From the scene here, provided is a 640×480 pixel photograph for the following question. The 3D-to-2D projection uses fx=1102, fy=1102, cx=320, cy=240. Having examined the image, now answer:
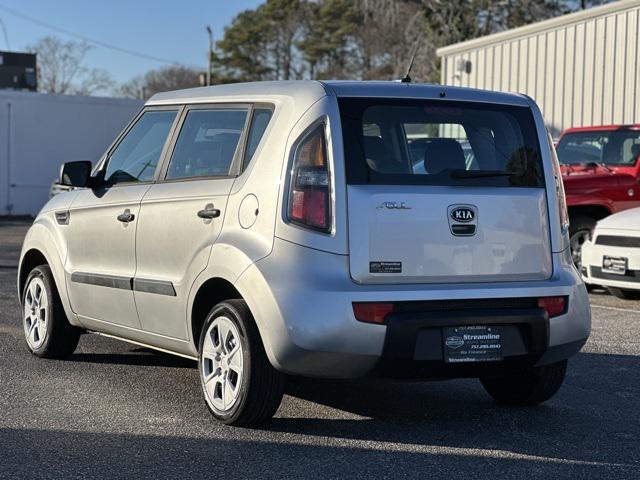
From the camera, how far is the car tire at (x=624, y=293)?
11.6 meters

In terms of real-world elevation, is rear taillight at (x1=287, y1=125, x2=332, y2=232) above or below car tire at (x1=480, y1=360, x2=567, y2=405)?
above

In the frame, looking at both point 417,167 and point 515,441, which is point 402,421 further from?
point 417,167

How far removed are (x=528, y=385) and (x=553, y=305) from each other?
2.58 feet

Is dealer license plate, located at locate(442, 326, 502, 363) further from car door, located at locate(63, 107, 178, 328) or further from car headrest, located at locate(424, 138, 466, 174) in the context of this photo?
car door, located at locate(63, 107, 178, 328)

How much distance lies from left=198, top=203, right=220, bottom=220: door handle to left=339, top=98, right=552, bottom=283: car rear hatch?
32.1 inches

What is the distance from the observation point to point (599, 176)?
13.0 metres

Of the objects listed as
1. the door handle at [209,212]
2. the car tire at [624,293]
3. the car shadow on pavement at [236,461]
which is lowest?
the car tire at [624,293]

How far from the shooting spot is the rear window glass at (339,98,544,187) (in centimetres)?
530

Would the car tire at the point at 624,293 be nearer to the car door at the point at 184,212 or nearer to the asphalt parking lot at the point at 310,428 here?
the asphalt parking lot at the point at 310,428

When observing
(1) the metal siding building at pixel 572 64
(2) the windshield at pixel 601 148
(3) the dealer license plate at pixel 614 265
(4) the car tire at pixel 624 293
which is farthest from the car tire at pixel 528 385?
(1) the metal siding building at pixel 572 64

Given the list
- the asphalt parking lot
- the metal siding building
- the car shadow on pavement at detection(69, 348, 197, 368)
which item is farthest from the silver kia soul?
the metal siding building

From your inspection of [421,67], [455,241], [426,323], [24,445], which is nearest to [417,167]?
[455,241]

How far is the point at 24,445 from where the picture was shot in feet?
16.9

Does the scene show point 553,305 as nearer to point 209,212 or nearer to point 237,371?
point 237,371
